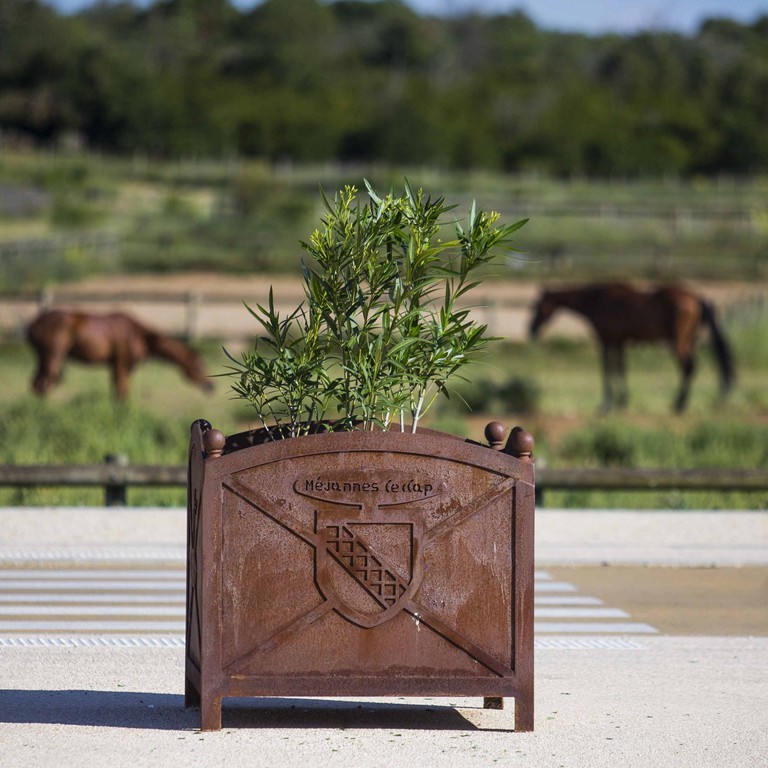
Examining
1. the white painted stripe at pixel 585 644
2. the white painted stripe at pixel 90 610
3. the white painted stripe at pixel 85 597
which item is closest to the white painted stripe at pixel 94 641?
the white painted stripe at pixel 90 610

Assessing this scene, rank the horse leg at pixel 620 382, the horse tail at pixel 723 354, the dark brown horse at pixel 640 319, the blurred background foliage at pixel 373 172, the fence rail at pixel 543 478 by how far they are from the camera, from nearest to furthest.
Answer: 1. the fence rail at pixel 543 478
2. the blurred background foliage at pixel 373 172
3. the horse tail at pixel 723 354
4. the horse leg at pixel 620 382
5. the dark brown horse at pixel 640 319

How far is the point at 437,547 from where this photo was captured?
19.0 ft

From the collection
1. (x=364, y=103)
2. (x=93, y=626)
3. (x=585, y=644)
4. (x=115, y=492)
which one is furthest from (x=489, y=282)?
(x=364, y=103)

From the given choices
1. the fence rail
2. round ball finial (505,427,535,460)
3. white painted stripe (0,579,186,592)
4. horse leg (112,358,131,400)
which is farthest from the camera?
horse leg (112,358,131,400)

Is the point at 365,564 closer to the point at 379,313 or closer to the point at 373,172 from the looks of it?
the point at 379,313

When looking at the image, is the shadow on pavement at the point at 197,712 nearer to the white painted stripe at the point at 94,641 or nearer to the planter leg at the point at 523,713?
the planter leg at the point at 523,713

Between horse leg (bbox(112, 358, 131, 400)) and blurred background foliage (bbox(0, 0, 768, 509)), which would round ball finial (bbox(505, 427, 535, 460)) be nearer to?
blurred background foliage (bbox(0, 0, 768, 509))

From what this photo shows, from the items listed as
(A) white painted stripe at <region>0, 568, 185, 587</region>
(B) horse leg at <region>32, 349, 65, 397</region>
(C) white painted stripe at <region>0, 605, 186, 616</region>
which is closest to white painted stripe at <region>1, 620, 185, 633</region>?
(C) white painted stripe at <region>0, 605, 186, 616</region>

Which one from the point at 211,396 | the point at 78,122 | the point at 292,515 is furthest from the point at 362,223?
the point at 78,122

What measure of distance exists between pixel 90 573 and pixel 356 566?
5311mm

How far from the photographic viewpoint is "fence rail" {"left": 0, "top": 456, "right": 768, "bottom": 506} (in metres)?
12.7

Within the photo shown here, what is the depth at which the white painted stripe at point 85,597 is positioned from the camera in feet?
30.7

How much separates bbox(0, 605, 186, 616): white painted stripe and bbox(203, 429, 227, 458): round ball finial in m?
3.42

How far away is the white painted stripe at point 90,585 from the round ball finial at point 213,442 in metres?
4.33
